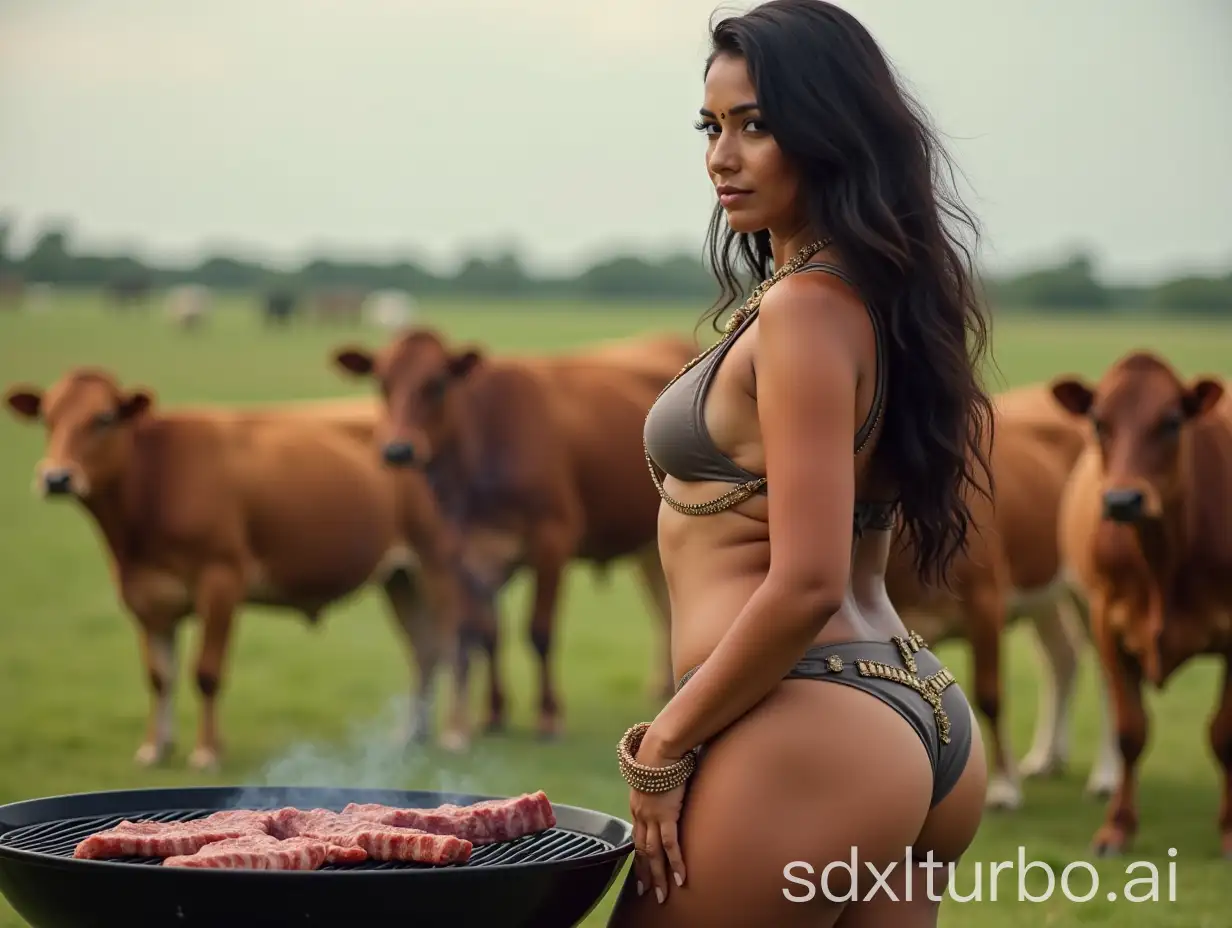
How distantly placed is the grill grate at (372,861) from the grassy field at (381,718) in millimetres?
2261

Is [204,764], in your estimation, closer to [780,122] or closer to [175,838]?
[175,838]

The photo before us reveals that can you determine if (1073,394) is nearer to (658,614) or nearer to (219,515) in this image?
(219,515)

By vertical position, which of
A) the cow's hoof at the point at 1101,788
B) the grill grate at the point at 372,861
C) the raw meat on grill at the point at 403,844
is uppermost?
the raw meat on grill at the point at 403,844

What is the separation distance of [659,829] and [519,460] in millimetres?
8057

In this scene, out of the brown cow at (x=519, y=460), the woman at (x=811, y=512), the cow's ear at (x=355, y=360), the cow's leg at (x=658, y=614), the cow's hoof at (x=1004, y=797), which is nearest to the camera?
the woman at (x=811, y=512)

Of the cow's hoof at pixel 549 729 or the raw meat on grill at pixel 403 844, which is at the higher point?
Result: the raw meat on grill at pixel 403 844

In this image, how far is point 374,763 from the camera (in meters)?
9.34

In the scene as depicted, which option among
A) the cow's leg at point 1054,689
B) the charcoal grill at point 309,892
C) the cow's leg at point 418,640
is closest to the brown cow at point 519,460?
the cow's leg at point 418,640

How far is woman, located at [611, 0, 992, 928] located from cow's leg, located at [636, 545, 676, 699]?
830 centimetres

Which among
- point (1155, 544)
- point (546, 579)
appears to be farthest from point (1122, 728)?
point (546, 579)

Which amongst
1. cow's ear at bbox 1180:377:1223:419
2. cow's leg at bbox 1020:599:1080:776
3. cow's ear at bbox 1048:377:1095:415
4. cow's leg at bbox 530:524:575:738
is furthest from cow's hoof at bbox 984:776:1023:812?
cow's leg at bbox 530:524:575:738

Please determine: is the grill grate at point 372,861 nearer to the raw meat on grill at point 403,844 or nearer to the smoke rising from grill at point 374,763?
the raw meat on grill at point 403,844

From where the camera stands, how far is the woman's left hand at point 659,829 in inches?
111

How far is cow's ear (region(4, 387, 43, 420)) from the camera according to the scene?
9219 millimetres
